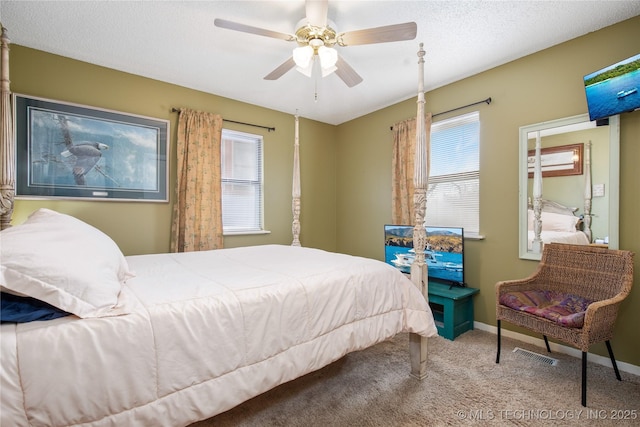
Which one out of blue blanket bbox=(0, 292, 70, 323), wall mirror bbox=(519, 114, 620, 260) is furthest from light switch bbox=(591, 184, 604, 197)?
blue blanket bbox=(0, 292, 70, 323)

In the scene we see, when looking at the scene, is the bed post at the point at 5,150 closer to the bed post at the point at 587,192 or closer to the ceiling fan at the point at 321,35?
the ceiling fan at the point at 321,35

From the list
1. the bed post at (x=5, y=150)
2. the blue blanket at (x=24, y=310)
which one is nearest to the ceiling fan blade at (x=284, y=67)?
the bed post at (x=5, y=150)

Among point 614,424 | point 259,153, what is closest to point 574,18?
point 614,424

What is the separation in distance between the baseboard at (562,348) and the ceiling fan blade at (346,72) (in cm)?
273

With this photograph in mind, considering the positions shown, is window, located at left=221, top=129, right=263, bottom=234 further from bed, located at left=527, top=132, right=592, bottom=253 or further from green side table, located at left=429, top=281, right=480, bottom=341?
bed, located at left=527, top=132, right=592, bottom=253

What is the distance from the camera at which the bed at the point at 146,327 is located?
894 mm

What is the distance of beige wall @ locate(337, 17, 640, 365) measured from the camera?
7.22ft

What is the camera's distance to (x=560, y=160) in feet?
8.35

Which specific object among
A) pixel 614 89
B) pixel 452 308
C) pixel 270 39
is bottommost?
pixel 452 308

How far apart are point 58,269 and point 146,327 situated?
1.16ft

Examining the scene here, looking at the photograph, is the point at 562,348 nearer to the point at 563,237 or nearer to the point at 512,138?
the point at 563,237

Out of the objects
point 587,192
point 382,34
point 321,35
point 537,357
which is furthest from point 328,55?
point 537,357

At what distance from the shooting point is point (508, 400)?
184 centimetres

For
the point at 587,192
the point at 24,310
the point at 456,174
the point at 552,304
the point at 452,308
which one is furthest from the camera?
the point at 456,174
